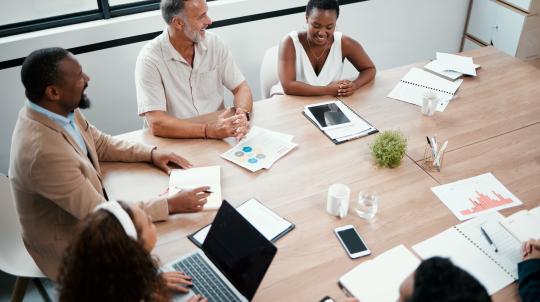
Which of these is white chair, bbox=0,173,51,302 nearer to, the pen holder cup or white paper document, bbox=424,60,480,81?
the pen holder cup

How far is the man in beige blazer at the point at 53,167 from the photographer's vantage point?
63.4 inches

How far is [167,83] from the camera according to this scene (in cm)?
245

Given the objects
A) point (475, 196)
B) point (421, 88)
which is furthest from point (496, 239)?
point (421, 88)

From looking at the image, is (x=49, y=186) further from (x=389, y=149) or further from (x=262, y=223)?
(x=389, y=149)

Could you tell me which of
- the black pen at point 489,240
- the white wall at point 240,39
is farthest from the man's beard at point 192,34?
the black pen at point 489,240

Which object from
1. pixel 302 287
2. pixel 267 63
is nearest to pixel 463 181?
pixel 302 287

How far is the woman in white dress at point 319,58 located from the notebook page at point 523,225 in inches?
41.6

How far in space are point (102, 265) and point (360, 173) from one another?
3.80ft

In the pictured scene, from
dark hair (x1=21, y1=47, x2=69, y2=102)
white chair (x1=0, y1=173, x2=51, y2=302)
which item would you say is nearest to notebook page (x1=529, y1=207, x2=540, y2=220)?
dark hair (x1=21, y1=47, x2=69, y2=102)

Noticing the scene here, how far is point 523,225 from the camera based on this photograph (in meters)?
1.69

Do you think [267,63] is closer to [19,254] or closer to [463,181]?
[463,181]

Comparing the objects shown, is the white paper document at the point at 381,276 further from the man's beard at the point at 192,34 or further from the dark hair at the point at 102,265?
the man's beard at the point at 192,34

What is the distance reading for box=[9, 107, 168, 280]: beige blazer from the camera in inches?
63.2

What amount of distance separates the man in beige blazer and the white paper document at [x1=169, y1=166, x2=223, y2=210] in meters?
0.08
